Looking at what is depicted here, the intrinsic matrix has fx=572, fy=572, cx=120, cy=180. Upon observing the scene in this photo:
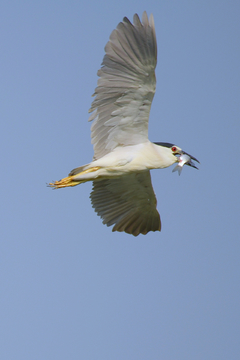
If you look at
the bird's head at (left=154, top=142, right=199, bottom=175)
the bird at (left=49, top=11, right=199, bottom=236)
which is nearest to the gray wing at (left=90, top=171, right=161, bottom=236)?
the bird at (left=49, top=11, right=199, bottom=236)

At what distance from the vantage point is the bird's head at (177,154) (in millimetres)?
9812

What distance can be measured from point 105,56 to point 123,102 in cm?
→ 82

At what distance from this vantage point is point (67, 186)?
962 centimetres

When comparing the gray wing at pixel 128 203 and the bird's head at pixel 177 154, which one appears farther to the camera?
the gray wing at pixel 128 203

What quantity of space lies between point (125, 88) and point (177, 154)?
1.70 metres

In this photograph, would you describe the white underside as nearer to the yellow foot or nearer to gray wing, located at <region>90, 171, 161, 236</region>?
the yellow foot

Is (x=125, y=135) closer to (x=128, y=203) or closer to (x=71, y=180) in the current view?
(x=71, y=180)

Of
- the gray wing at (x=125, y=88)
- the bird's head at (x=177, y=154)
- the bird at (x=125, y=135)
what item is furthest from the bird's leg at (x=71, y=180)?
the bird's head at (x=177, y=154)

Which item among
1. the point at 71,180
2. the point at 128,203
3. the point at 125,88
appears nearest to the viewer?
the point at 125,88

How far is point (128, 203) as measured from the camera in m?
11.4

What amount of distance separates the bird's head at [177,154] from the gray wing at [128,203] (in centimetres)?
91

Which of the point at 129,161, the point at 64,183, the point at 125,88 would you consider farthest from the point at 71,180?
the point at 125,88

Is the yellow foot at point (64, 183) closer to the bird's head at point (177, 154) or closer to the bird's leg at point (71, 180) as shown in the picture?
the bird's leg at point (71, 180)

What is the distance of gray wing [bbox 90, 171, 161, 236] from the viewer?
35.9 feet
